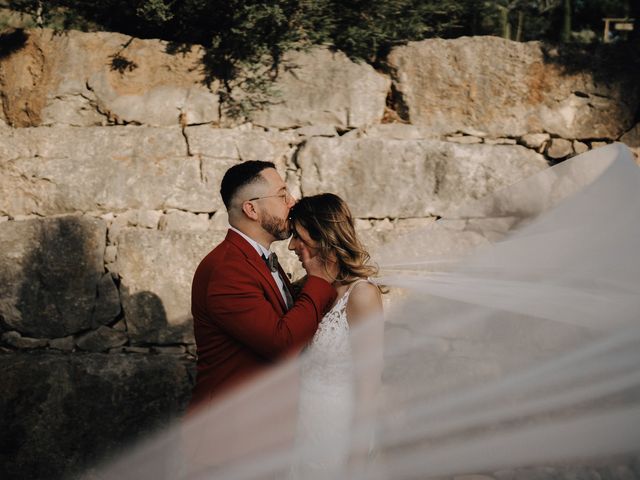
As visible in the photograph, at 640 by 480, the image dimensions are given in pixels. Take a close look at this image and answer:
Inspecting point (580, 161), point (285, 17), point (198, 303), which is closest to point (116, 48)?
point (285, 17)

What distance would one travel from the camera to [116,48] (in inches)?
156

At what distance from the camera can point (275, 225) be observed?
243 centimetres

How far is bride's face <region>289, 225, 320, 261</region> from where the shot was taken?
7.45 ft

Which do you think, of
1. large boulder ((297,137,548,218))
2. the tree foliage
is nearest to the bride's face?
large boulder ((297,137,548,218))

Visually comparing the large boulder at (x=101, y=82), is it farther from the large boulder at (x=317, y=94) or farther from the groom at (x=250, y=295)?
the groom at (x=250, y=295)

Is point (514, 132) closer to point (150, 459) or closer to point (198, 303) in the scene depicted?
point (198, 303)

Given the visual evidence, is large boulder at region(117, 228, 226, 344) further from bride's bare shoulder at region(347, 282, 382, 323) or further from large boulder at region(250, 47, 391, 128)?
bride's bare shoulder at region(347, 282, 382, 323)

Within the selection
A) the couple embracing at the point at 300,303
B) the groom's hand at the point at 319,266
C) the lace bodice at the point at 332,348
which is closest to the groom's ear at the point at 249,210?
the couple embracing at the point at 300,303

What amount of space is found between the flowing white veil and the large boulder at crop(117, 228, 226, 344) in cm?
141

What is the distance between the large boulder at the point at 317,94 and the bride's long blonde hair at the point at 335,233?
180 cm

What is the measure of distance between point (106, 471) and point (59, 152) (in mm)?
2064

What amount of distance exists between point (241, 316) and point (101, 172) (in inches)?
85.5

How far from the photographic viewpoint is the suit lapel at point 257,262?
2277 millimetres

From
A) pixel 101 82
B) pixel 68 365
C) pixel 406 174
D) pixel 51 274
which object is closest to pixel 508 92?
pixel 406 174
